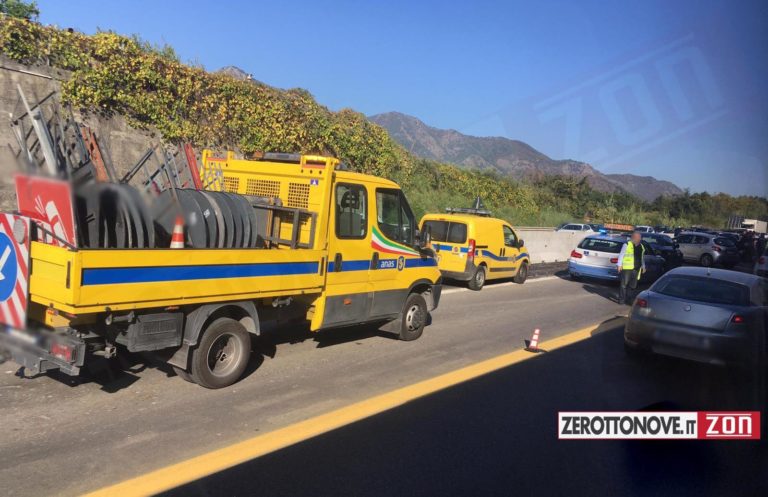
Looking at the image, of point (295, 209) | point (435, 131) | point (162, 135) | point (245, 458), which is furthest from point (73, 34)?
point (435, 131)

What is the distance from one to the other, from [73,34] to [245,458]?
11161 mm

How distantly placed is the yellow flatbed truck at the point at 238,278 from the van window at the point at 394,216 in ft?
0.07

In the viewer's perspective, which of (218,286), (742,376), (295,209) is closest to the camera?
(218,286)

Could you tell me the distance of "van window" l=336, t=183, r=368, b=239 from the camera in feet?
23.4

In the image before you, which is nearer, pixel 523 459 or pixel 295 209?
pixel 523 459

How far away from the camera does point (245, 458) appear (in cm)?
426

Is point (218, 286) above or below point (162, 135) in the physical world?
below

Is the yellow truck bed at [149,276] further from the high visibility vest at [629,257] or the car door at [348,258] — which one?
the high visibility vest at [629,257]

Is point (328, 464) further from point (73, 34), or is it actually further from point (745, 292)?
point (73, 34)

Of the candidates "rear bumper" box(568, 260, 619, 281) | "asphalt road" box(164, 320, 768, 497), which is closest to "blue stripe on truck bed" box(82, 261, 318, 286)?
"asphalt road" box(164, 320, 768, 497)

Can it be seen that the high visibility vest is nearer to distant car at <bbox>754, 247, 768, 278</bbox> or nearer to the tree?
distant car at <bbox>754, 247, 768, 278</bbox>

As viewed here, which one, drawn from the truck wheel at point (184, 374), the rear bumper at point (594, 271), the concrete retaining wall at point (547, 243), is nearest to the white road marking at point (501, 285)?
the rear bumper at point (594, 271)

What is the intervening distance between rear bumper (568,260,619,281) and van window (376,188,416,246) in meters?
10.6

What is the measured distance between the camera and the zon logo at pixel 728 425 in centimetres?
570
